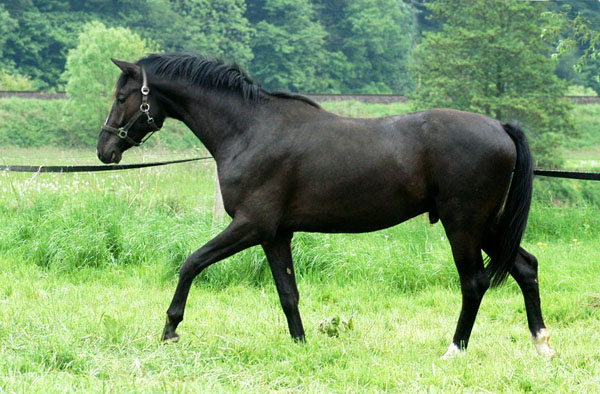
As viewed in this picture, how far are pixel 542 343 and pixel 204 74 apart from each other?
2.91m

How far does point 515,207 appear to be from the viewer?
444cm

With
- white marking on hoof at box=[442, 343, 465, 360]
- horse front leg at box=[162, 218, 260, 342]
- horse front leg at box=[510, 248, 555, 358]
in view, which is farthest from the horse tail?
horse front leg at box=[162, 218, 260, 342]

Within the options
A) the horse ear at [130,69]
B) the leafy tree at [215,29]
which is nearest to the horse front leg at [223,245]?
the horse ear at [130,69]

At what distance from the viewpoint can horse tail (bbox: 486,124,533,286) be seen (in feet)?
14.4

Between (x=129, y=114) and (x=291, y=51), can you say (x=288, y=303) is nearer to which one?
(x=129, y=114)

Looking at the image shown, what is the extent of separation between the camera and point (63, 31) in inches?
1758

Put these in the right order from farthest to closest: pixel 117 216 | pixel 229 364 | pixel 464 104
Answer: pixel 464 104 → pixel 117 216 → pixel 229 364

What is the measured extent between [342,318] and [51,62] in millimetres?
44403

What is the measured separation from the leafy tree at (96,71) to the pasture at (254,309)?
22005 mm

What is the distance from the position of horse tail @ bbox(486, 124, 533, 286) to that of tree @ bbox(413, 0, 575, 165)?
1709cm

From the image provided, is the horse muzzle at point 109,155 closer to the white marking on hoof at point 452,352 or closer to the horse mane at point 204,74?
the horse mane at point 204,74

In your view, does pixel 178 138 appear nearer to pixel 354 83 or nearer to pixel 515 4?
pixel 515 4

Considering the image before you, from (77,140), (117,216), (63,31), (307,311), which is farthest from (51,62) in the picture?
(307,311)

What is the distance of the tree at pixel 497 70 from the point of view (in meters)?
21.1
